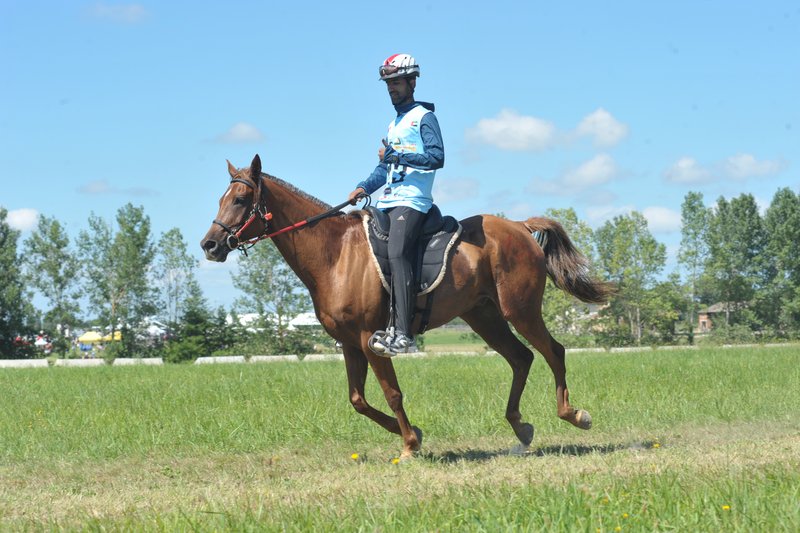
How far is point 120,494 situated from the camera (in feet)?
21.9

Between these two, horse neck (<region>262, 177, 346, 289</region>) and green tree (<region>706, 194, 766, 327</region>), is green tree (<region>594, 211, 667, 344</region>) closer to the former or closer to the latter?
green tree (<region>706, 194, 766, 327</region>)

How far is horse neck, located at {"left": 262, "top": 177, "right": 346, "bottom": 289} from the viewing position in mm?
7754

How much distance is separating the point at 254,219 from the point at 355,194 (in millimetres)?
956

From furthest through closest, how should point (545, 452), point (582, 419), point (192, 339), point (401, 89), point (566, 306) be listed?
1. point (566, 306)
2. point (192, 339)
3. point (582, 419)
4. point (545, 452)
5. point (401, 89)

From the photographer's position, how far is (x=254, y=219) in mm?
7613

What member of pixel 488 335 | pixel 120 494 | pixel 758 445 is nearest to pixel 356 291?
pixel 488 335

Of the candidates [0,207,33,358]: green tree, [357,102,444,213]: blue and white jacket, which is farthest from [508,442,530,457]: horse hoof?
[0,207,33,358]: green tree

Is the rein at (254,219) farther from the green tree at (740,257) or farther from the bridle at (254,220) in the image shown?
the green tree at (740,257)

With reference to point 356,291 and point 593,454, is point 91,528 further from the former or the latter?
point 593,454

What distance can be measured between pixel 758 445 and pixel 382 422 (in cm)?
348

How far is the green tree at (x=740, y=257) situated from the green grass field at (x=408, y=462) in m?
63.1

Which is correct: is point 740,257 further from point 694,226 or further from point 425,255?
point 425,255

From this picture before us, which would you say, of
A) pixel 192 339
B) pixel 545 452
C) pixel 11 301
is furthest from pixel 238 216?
pixel 11 301

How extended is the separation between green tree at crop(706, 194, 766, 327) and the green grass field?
207 feet
